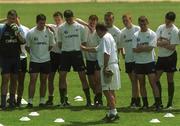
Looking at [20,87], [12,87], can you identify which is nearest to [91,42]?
[20,87]

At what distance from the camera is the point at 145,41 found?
54.5ft

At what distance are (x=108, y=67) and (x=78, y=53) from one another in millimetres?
2354

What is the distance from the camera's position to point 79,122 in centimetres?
1518

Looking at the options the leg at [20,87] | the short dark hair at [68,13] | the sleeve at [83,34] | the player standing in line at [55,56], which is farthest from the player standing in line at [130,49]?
the leg at [20,87]

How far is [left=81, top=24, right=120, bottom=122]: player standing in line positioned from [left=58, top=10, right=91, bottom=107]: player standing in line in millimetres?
2140

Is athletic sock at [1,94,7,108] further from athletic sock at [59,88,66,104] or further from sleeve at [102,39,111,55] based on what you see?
sleeve at [102,39,111,55]

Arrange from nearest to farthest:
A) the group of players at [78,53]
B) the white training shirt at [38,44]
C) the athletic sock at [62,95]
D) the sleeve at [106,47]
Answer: the sleeve at [106,47] → the group of players at [78,53] → the white training shirt at [38,44] → the athletic sock at [62,95]

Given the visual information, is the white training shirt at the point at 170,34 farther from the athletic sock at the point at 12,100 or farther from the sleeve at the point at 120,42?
the athletic sock at the point at 12,100

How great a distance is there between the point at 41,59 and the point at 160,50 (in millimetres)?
3026

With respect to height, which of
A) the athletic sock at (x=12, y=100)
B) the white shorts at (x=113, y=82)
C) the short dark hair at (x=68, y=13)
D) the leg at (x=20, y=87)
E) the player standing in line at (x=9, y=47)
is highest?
the short dark hair at (x=68, y=13)

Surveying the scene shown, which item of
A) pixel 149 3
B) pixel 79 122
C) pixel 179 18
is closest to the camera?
pixel 79 122

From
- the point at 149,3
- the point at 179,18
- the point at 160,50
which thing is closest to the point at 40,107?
the point at 160,50

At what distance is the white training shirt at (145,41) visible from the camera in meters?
16.6

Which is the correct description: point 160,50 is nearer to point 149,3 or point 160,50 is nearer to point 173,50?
point 173,50
